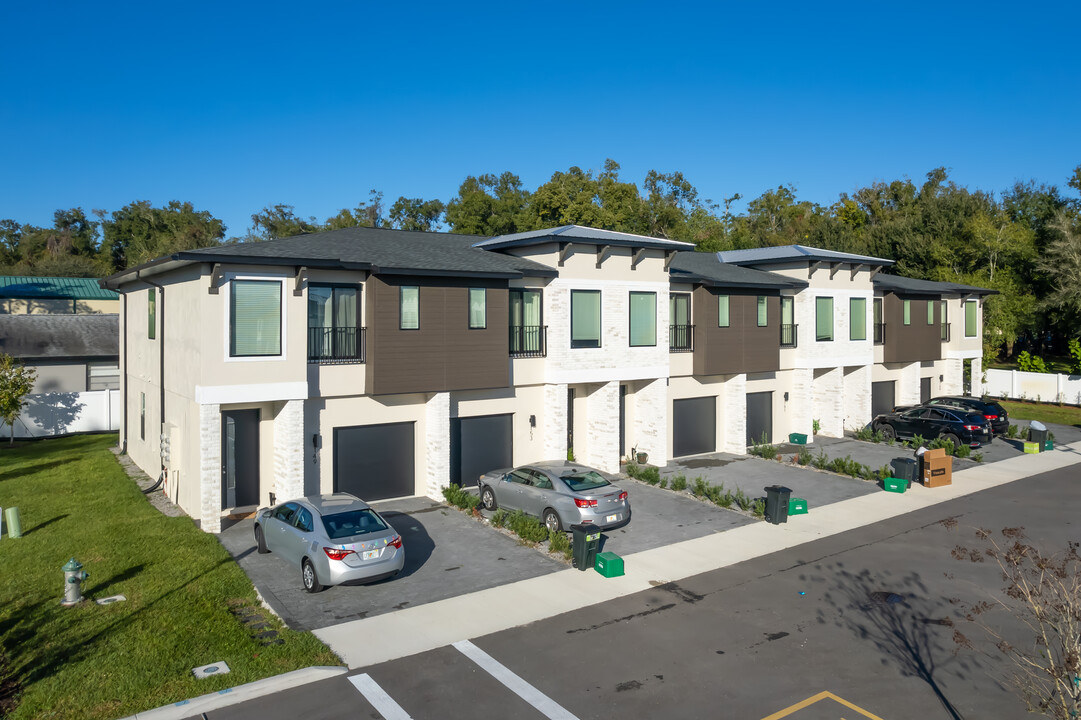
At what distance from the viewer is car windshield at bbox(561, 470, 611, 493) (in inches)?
717

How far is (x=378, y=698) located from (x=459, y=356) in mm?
11560

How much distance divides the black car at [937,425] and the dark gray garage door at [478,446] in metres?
17.1

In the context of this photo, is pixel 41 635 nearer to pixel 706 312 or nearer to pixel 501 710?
pixel 501 710

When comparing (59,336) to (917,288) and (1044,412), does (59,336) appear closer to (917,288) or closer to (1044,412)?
(917,288)

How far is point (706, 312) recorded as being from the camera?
27156 mm

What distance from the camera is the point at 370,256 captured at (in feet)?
65.8

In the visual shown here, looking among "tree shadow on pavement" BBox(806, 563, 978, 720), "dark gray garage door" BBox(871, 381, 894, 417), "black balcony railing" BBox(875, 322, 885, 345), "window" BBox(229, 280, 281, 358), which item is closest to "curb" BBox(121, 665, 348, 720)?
"tree shadow on pavement" BBox(806, 563, 978, 720)

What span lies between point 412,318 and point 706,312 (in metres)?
11.6

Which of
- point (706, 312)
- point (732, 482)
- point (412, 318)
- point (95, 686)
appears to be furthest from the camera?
point (706, 312)

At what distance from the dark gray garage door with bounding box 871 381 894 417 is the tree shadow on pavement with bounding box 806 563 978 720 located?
22191mm

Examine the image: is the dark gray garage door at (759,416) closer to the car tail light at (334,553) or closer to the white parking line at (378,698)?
the car tail light at (334,553)

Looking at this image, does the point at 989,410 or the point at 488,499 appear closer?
the point at 488,499

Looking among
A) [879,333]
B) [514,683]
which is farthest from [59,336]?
[879,333]

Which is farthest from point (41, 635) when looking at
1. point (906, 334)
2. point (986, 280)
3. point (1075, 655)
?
point (986, 280)
